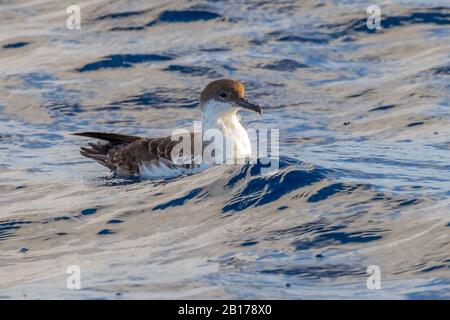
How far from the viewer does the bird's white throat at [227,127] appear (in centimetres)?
1294

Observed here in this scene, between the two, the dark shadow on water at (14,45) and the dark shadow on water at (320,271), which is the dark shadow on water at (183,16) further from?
the dark shadow on water at (320,271)

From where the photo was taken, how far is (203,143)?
42.4 feet

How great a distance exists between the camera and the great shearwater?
12.9 m

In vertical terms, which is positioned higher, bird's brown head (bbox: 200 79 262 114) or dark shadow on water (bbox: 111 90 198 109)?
bird's brown head (bbox: 200 79 262 114)

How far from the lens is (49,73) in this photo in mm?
18188

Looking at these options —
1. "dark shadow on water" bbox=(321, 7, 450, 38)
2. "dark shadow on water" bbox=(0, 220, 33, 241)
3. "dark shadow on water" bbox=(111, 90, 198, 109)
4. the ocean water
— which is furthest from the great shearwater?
"dark shadow on water" bbox=(321, 7, 450, 38)

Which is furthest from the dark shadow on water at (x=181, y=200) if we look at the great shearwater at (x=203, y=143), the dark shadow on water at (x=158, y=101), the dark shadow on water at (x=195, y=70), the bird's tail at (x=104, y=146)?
the dark shadow on water at (x=195, y=70)

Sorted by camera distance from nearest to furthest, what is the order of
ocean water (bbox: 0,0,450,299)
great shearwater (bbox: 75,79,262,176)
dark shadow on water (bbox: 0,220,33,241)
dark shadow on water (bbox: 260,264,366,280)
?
dark shadow on water (bbox: 260,264,366,280)
ocean water (bbox: 0,0,450,299)
dark shadow on water (bbox: 0,220,33,241)
great shearwater (bbox: 75,79,262,176)

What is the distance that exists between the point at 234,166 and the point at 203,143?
488 mm

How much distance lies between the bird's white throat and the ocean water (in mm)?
446

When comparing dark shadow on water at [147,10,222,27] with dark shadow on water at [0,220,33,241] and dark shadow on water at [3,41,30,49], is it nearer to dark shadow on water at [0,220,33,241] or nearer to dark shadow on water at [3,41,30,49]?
dark shadow on water at [3,41,30,49]

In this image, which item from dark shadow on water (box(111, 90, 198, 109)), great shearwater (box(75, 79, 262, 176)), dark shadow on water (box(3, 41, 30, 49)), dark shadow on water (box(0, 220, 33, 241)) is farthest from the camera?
dark shadow on water (box(3, 41, 30, 49))

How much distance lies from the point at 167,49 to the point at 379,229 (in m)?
8.77
